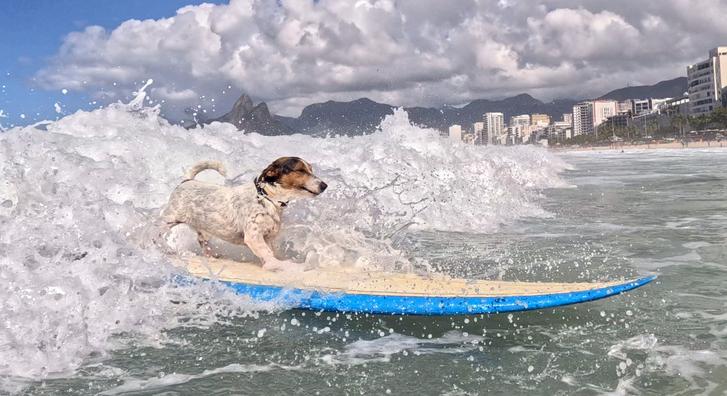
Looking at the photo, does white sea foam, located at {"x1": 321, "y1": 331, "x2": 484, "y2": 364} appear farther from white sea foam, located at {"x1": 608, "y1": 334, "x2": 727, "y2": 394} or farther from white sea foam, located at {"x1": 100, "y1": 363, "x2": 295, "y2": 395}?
white sea foam, located at {"x1": 608, "y1": 334, "x2": 727, "y2": 394}

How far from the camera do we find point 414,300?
15.3 feet

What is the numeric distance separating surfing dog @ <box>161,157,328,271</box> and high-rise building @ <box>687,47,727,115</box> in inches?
5310

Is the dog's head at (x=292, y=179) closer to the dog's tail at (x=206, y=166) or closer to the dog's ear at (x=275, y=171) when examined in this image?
the dog's ear at (x=275, y=171)

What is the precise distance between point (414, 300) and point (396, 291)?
0.17 meters

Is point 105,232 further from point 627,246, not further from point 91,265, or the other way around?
point 627,246

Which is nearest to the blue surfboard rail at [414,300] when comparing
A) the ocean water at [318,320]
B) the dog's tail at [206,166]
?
the ocean water at [318,320]

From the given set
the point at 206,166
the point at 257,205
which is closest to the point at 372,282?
the point at 257,205

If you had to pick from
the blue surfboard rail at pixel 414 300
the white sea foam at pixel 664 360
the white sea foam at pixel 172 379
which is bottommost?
the white sea foam at pixel 664 360

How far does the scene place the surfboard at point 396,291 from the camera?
4.46 metres

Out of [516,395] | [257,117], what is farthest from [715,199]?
[257,117]

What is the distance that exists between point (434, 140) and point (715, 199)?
381 inches

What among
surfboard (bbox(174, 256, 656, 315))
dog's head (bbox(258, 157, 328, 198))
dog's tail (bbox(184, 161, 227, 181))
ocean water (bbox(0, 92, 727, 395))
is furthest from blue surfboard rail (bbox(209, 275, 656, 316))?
dog's tail (bbox(184, 161, 227, 181))

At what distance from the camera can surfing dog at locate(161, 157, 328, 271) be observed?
5.60 m

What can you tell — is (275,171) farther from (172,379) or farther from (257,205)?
(172,379)
